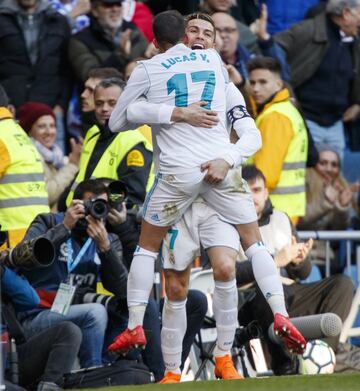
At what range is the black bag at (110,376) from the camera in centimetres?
1010

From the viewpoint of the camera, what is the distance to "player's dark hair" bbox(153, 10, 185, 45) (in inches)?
373

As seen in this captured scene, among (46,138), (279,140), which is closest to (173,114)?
(279,140)

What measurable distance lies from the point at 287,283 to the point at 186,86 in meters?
2.62

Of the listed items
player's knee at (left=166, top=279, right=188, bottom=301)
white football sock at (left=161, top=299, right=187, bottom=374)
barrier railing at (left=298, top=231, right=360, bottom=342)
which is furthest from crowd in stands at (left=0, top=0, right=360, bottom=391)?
player's knee at (left=166, top=279, right=188, bottom=301)

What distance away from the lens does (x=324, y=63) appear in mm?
15852

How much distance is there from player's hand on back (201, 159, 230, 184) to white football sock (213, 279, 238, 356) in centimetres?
62

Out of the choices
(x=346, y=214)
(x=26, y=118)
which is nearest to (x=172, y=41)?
(x=26, y=118)

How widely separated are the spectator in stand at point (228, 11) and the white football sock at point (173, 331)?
19.7 feet

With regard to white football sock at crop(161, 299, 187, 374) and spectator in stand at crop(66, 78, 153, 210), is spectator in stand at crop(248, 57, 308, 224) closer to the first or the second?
spectator in stand at crop(66, 78, 153, 210)


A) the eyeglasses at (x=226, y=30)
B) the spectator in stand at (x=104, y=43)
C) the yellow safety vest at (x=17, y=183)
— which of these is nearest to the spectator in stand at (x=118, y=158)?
the yellow safety vest at (x=17, y=183)

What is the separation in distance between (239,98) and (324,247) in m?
4.25

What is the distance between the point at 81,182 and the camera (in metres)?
10.9

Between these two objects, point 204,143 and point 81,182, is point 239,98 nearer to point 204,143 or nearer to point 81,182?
point 204,143

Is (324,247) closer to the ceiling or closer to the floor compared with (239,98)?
closer to the floor
